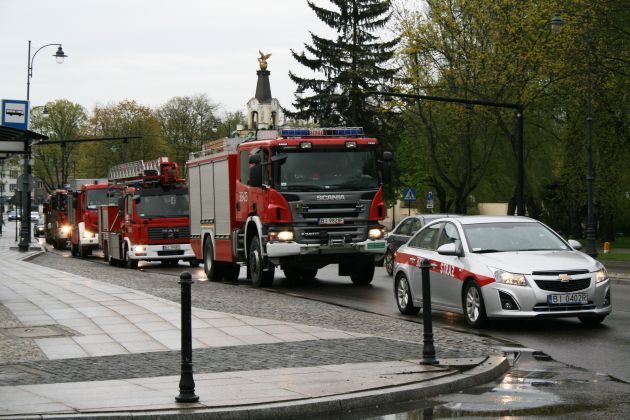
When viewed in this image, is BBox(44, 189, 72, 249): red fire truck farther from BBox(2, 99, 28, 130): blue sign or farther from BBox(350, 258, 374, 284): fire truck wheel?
BBox(350, 258, 374, 284): fire truck wheel

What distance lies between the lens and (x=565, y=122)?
49.2 metres

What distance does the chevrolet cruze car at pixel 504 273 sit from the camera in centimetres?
1378

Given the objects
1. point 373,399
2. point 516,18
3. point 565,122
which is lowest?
point 373,399

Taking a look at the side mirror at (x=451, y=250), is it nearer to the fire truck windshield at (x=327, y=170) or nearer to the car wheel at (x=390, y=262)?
the fire truck windshield at (x=327, y=170)

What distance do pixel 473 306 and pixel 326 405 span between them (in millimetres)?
6414

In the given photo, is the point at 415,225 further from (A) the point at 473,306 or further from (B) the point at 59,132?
(B) the point at 59,132

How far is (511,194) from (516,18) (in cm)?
1626

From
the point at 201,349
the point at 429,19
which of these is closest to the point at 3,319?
the point at 201,349

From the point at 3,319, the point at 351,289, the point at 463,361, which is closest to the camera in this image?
the point at 463,361

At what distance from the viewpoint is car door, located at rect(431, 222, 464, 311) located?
48.9 feet

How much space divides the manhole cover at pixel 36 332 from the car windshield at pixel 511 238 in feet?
18.3

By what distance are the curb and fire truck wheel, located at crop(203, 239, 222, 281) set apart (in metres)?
16.4

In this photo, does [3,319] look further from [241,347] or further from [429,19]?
[429,19]

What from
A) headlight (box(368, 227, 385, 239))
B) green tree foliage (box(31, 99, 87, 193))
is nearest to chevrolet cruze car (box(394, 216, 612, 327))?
headlight (box(368, 227, 385, 239))
